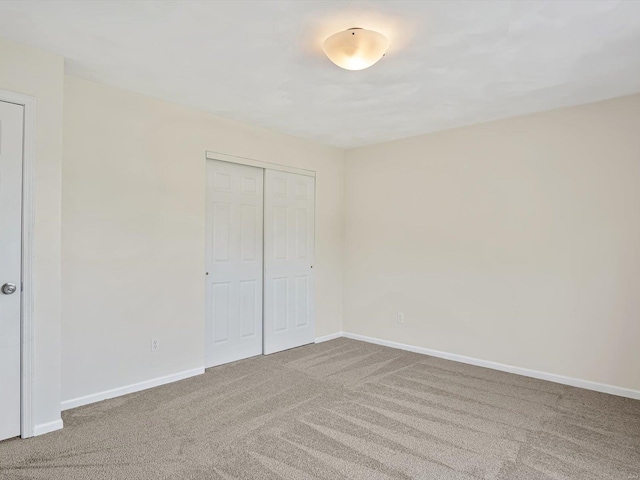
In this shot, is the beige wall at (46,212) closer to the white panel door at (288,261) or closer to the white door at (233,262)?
the white door at (233,262)

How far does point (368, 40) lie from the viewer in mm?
2240

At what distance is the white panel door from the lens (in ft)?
14.7

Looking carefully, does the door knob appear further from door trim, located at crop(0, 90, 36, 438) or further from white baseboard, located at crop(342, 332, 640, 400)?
white baseboard, located at crop(342, 332, 640, 400)

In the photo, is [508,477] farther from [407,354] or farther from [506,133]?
[506,133]

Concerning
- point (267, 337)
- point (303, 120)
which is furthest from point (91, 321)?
point (303, 120)

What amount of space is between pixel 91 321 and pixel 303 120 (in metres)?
2.61

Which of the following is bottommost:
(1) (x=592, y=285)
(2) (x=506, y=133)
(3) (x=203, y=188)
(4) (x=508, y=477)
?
(4) (x=508, y=477)

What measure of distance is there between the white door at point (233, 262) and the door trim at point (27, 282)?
5.11 feet

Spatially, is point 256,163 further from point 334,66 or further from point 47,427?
point 47,427

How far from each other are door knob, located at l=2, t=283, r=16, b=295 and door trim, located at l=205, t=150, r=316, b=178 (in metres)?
1.93

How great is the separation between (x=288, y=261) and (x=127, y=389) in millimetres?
2113

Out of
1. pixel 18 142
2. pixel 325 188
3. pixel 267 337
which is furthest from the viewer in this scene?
pixel 325 188

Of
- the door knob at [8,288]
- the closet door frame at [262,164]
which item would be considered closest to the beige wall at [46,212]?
the door knob at [8,288]

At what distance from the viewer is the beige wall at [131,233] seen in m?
3.01
